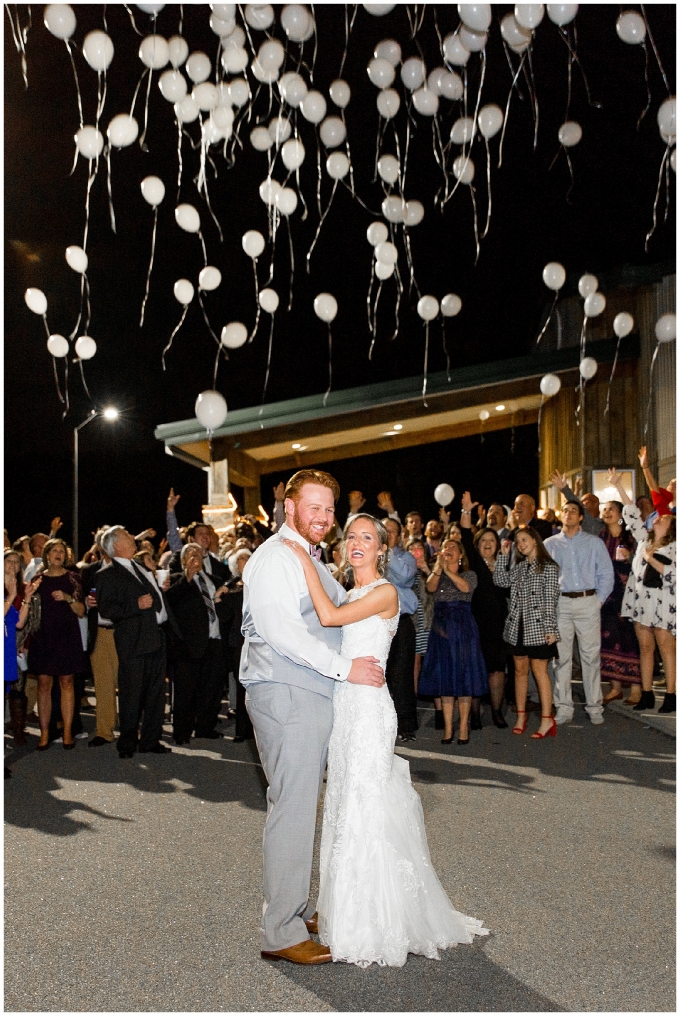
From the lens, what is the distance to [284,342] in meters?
33.9

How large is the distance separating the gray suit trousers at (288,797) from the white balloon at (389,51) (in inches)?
277

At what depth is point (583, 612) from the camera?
956 cm

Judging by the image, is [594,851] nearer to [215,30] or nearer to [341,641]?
[341,641]

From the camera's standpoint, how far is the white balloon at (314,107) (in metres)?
9.07

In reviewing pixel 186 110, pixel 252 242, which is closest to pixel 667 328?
pixel 252 242

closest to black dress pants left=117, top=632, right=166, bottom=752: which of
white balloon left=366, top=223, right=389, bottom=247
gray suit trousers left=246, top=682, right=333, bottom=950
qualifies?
gray suit trousers left=246, top=682, right=333, bottom=950

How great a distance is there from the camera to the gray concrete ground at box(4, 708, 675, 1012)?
3.45 metres

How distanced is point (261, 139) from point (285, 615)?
6.99 metres

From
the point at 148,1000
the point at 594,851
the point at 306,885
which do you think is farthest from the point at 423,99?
the point at 148,1000

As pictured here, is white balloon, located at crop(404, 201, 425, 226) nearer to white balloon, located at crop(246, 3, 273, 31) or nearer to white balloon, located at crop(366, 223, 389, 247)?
white balloon, located at crop(366, 223, 389, 247)

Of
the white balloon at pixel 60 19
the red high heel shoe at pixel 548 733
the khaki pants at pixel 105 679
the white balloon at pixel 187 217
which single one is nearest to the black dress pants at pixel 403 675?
the red high heel shoe at pixel 548 733

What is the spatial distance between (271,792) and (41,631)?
5539 mm

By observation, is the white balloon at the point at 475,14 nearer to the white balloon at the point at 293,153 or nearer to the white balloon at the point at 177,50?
the white balloon at the point at 177,50

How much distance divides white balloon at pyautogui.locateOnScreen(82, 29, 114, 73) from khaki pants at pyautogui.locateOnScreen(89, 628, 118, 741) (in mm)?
5113
